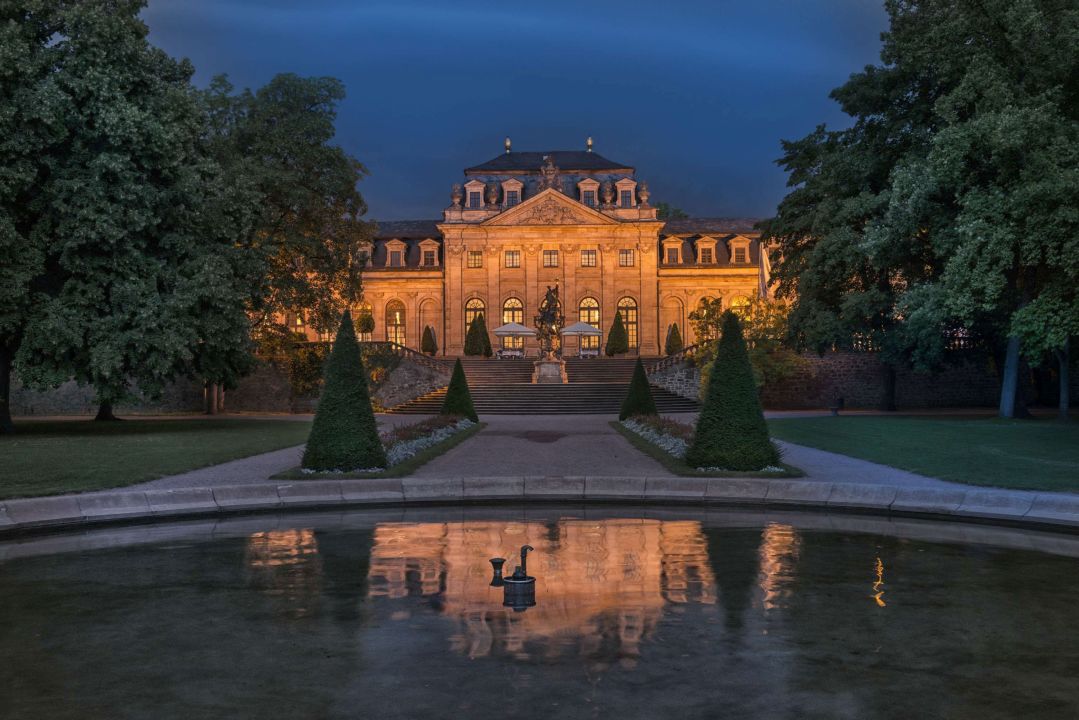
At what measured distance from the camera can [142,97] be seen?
26.4 meters

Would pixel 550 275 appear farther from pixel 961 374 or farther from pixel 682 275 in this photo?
pixel 961 374

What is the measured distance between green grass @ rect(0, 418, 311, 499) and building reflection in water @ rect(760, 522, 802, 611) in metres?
9.55

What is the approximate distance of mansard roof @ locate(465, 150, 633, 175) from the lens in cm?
6794

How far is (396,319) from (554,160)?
16.7m

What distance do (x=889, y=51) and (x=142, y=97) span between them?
2496cm

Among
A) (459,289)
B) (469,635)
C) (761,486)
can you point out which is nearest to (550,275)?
(459,289)

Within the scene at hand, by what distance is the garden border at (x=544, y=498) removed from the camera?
11.4 metres

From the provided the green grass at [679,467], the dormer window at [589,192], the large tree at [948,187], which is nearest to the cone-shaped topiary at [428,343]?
the dormer window at [589,192]

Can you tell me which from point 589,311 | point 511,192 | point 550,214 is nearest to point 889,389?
point 589,311

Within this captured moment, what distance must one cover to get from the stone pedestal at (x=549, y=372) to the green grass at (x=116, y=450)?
15151 mm

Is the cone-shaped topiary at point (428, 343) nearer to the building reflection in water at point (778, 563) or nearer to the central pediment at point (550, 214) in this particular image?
the central pediment at point (550, 214)

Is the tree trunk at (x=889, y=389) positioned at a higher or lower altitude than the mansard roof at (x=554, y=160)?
lower

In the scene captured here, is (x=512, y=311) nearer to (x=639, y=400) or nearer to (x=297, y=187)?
(x=297, y=187)

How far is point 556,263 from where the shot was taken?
65938 millimetres
